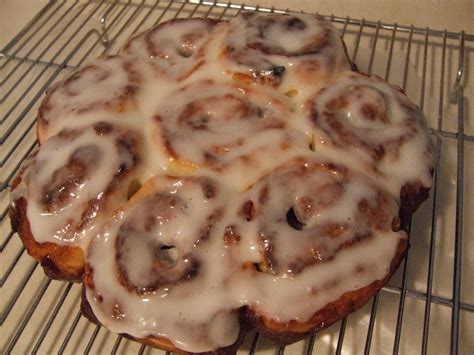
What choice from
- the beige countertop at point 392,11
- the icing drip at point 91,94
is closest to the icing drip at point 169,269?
the icing drip at point 91,94

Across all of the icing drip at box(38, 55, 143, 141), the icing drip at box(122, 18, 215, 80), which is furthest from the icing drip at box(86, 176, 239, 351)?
the icing drip at box(122, 18, 215, 80)

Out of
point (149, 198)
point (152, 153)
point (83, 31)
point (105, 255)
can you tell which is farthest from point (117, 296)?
point (83, 31)

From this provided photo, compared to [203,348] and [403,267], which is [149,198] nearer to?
[203,348]

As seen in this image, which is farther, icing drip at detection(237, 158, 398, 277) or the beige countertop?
the beige countertop

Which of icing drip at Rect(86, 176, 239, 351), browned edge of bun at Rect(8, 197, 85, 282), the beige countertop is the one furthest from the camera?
the beige countertop

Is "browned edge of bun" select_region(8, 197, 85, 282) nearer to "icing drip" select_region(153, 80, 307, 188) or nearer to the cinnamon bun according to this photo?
the cinnamon bun

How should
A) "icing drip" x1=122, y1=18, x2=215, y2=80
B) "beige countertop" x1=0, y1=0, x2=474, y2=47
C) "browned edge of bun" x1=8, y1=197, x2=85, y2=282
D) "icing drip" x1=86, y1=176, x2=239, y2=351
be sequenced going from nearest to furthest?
"icing drip" x1=86, y1=176, x2=239, y2=351
"browned edge of bun" x1=8, y1=197, x2=85, y2=282
"icing drip" x1=122, y1=18, x2=215, y2=80
"beige countertop" x1=0, y1=0, x2=474, y2=47

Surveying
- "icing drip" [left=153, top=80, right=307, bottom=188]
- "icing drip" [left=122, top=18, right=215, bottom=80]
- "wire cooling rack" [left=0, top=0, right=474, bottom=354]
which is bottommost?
"wire cooling rack" [left=0, top=0, right=474, bottom=354]
